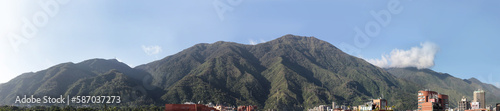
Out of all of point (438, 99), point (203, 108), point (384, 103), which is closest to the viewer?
point (203, 108)

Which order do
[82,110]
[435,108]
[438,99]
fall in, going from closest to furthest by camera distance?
[435,108], [82,110], [438,99]

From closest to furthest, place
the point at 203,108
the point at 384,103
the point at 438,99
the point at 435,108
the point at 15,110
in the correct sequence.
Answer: the point at 203,108 → the point at 435,108 → the point at 438,99 → the point at 15,110 → the point at 384,103

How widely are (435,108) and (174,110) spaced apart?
321 ft

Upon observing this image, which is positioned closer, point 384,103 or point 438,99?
point 438,99

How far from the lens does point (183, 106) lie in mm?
94188

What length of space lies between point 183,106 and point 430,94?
12051 centimetres

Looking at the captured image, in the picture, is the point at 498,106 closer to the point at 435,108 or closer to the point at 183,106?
the point at 435,108

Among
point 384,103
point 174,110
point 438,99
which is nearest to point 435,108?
point 438,99

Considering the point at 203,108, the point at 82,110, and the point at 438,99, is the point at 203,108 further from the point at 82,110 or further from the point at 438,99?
the point at 438,99

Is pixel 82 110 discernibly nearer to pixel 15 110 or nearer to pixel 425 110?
pixel 15 110

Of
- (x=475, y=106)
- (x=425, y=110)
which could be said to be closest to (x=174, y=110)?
(x=425, y=110)

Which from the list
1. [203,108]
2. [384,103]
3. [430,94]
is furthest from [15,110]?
[430,94]

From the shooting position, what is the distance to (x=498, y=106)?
19438 centimetres

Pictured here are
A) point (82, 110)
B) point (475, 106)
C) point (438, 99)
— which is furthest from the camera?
point (475, 106)
